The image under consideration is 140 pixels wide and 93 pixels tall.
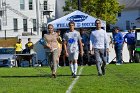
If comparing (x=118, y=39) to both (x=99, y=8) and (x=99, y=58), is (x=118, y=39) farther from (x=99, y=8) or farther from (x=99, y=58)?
(x=99, y=8)

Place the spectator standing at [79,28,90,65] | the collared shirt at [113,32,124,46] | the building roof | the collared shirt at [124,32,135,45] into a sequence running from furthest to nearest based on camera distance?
the building roof → the collared shirt at [124,32,135,45] → the spectator standing at [79,28,90,65] → the collared shirt at [113,32,124,46]

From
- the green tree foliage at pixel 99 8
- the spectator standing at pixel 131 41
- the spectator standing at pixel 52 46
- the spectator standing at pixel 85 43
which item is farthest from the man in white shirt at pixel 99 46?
the green tree foliage at pixel 99 8

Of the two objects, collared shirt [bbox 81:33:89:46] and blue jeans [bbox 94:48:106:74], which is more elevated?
collared shirt [bbox 81:33:89:46]

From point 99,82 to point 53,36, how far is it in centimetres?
321

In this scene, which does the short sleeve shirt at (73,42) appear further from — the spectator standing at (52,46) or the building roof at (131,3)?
the building roof at (131,3)

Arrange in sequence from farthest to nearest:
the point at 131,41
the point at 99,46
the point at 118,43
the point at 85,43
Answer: the point at 131,41
the point at 85,43
the point at 118,43
the point at 99,46

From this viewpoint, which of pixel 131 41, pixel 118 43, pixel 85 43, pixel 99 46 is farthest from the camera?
pixel 131 41

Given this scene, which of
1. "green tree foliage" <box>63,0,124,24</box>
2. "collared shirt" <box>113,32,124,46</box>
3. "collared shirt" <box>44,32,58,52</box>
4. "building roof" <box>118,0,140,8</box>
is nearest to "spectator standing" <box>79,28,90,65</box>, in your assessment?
"collared shirt" <box>113,32,124,46</box>

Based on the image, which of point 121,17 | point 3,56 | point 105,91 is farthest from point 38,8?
point 105,91

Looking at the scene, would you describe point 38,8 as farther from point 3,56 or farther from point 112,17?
point 3,56

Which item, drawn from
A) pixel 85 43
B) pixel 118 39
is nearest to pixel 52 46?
pixel 118 39

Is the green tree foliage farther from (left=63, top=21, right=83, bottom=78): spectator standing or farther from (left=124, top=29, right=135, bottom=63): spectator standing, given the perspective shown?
(left=63, top=21, right=83, bottom=78): spectator standing

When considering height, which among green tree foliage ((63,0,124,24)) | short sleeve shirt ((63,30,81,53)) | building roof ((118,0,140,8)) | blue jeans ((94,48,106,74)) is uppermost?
building roof ((118,0,140,8))

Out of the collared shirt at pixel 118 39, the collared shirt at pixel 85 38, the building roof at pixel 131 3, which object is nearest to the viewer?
the collared shirt at pixel 118 39
